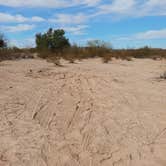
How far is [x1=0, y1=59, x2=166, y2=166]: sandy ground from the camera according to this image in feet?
16.1

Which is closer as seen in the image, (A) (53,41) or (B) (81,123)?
(B) (81,123)

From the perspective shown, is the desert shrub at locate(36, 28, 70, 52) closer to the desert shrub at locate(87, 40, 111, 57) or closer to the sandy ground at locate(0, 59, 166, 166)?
the desert shrub at locate(87, 40, 111, 57)

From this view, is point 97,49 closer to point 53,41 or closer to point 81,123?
point 53,41

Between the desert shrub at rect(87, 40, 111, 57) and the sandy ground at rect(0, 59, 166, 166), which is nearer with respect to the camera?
the sandy ground at rect(0, 59, 166, 166)

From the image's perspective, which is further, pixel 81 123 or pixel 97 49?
pixel 97 49

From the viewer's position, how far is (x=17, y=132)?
546cm

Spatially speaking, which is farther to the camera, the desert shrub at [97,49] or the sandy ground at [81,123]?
the desert shrub at [97,49]

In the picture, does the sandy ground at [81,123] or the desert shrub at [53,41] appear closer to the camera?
the sandy ground at [81,123]

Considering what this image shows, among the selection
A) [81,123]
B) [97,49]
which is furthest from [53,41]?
[81,123]

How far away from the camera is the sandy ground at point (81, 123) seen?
16.1 feet

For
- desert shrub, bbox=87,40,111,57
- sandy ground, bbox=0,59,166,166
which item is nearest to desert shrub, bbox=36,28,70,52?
desert shrub, bbox=87,40,111,57

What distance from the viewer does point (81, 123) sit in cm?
602

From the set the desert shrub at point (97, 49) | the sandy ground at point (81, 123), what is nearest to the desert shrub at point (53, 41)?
the desert shrub at point (97, 49)

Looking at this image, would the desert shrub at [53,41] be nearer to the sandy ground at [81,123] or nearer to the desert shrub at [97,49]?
the desert shrub at [97,49]
